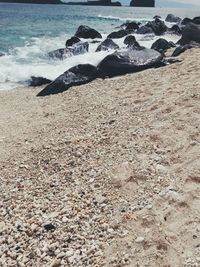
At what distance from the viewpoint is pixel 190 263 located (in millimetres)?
4477

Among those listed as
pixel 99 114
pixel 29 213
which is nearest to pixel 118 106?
pixel 99 114

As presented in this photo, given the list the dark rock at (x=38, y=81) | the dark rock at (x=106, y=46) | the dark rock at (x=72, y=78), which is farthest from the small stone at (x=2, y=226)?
the dark rock at (x=106, y=46)

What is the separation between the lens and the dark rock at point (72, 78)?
12.9 m

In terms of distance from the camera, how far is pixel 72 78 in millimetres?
13414

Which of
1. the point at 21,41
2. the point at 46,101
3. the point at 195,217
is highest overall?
the point at 195,217

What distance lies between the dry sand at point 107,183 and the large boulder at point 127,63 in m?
3.70

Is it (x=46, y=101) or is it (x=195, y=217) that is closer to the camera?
(x=195, y=217)

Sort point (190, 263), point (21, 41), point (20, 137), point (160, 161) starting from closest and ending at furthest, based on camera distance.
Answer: point (190, 263) → point (160, 161) → point (20, 137) → point (21, 41)

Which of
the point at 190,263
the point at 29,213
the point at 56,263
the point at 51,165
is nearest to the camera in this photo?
the point at 190,263

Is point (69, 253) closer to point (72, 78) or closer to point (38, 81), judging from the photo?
point (72, 78)

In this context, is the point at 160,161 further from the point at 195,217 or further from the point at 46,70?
the point at 46,70

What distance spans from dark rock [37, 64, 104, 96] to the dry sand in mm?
2663

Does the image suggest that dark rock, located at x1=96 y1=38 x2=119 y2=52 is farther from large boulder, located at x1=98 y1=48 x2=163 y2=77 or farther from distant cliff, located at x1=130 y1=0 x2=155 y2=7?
distant cliff, located at x1=130 y1=0 x2=155 y2=7

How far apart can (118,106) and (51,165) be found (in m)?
2.94
